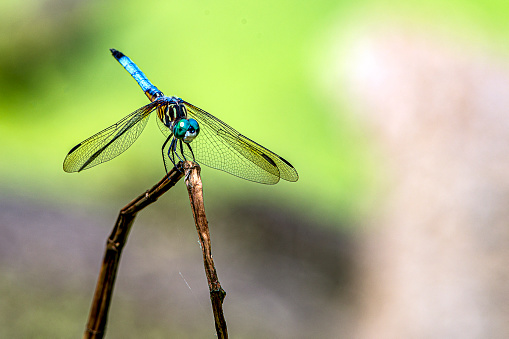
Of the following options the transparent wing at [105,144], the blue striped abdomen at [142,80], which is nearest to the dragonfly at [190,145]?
the transparent wing at [105,144]

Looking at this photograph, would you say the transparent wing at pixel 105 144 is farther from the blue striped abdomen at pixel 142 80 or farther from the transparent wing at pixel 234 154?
the blue striped abdomen at pixel 142 80

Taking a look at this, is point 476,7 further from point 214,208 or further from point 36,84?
point 36,84

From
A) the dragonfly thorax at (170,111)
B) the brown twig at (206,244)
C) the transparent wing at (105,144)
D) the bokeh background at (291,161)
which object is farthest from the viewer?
the bokeh background at (291,161)

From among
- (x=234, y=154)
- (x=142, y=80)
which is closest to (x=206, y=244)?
(x=234, y=154)

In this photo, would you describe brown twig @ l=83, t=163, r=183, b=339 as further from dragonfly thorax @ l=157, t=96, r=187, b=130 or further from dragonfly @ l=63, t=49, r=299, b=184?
dragonfly thorax @ l=157, t=96, r=187, b=130

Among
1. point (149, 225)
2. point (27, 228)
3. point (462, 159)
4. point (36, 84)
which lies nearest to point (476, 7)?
point (462, 159)
